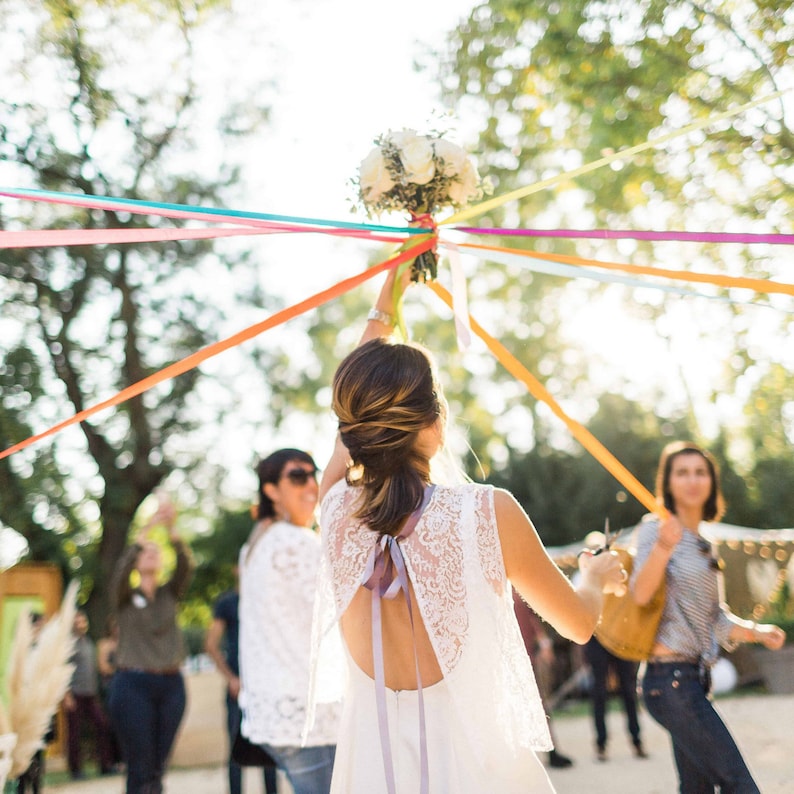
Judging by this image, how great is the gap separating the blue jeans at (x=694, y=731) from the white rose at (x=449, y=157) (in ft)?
6.67

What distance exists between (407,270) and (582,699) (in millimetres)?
15130

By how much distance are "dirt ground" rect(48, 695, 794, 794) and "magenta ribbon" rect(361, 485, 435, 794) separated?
5270mm

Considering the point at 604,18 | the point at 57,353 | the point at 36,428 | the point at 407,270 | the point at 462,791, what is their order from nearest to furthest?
1. the point at 462,791
2. the point at 407,270
3. the point at 604,18
4. the point at 36,428
5. the point at 57,353

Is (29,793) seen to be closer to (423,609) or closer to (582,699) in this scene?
(423,609)

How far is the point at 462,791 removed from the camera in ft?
7.74

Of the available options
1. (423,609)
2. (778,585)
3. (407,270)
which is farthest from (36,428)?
(423,609)

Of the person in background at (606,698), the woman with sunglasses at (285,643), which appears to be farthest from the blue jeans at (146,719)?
the person in background at (606,698)

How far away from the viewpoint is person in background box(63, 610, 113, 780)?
12117 mm

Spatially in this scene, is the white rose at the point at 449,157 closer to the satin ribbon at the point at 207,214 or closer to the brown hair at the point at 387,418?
the satin ribbon at the point at 207,214

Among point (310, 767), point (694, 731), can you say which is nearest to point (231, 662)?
point (310, 767)

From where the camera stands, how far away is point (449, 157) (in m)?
3.48

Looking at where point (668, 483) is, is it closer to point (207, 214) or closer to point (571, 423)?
point (571, 423)

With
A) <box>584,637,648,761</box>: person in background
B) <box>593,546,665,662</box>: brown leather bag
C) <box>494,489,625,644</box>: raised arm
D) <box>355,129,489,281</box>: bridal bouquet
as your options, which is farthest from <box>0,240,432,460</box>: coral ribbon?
<box>584,637,648,761</box>: person in background

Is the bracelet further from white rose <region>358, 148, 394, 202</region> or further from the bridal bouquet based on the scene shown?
white rose <region>358, 148, 394, 202</region>
